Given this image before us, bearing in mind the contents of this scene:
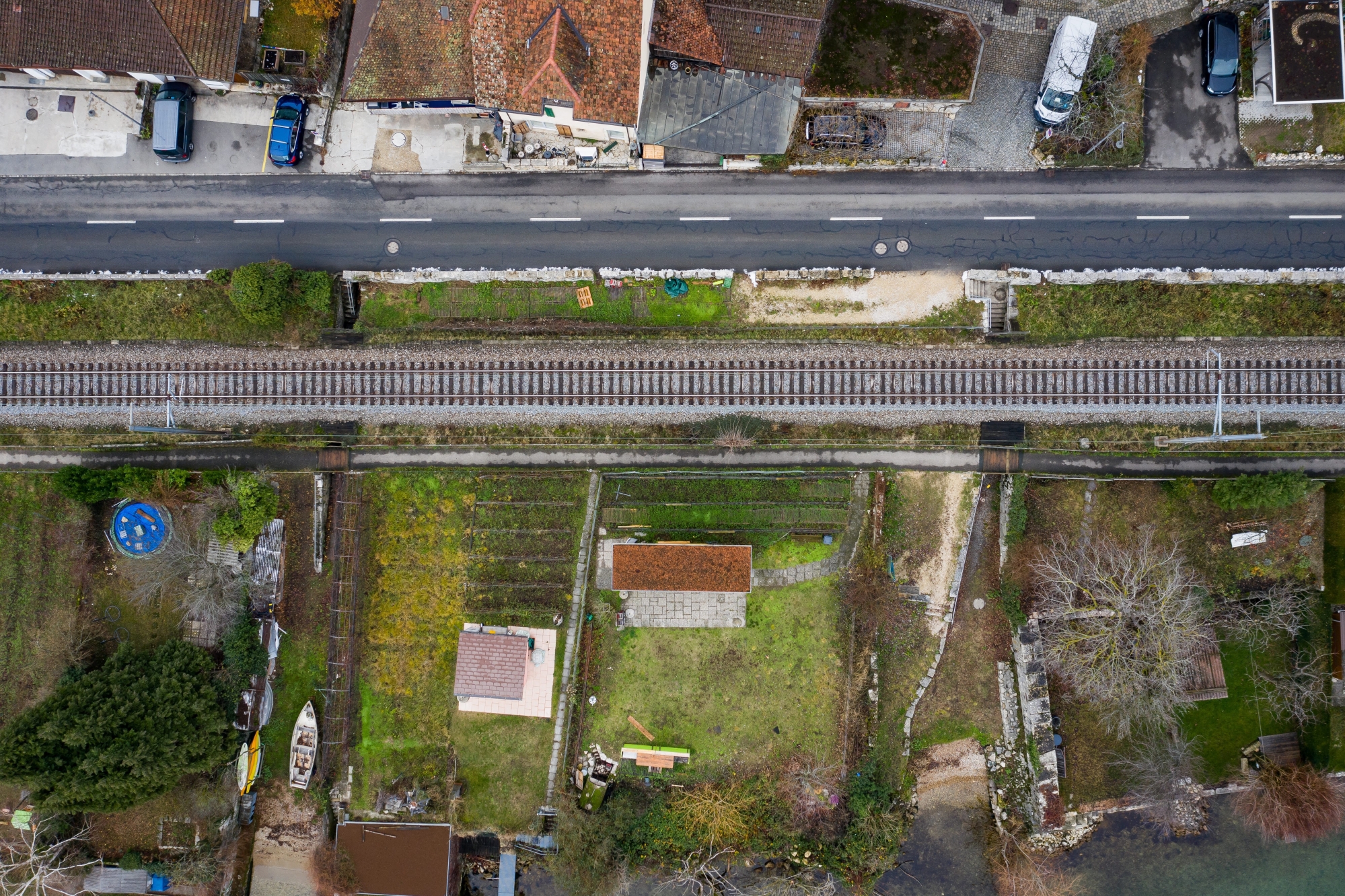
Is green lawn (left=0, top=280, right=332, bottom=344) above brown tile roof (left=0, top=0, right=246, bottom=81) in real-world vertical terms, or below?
below

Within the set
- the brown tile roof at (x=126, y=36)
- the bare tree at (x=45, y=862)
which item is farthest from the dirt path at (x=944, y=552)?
the bare tree at (x=45, y=862)

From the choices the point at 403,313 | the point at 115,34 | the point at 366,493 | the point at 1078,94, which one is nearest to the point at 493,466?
the point at 366,493

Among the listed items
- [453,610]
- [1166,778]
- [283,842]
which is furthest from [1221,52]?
[283,842]

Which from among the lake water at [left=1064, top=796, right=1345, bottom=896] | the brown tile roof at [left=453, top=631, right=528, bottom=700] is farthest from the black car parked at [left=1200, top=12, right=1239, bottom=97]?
the brown tile roof at [left=453, top=631, right=528, bottom=700]

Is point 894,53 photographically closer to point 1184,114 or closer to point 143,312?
point 1184,114

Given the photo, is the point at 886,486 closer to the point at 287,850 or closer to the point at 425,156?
the point at 425,156

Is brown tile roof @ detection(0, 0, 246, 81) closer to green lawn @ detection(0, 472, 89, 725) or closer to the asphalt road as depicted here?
the asphalt road
